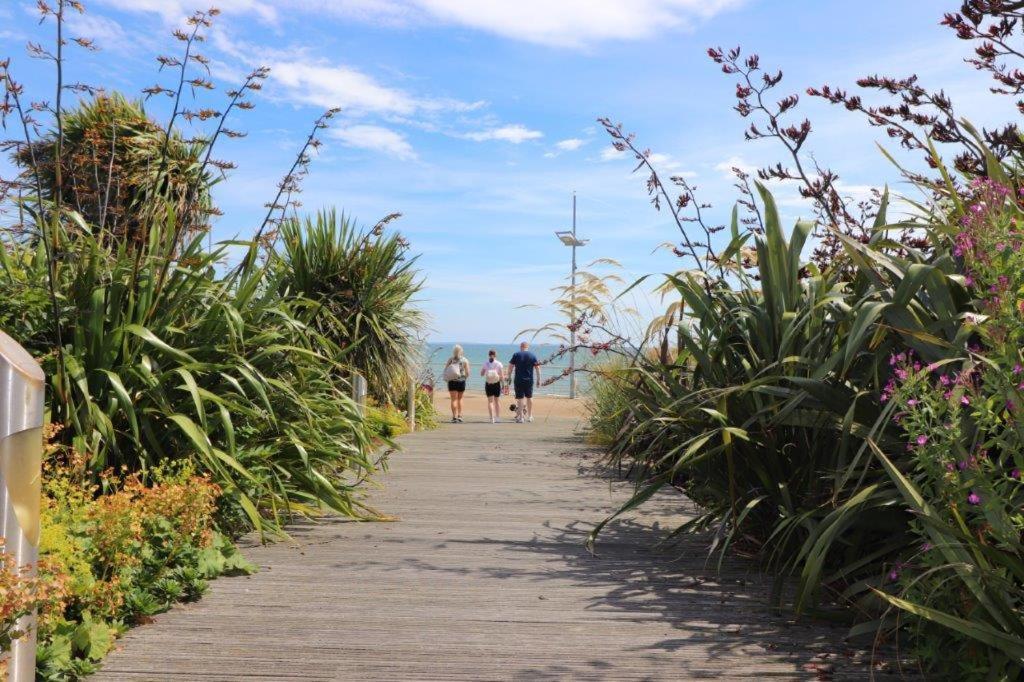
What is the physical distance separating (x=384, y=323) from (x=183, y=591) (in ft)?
22.5

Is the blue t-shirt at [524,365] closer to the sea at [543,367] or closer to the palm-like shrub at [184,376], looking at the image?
the sea at [543,367]

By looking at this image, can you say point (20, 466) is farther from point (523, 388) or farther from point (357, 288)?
point (523, 388)

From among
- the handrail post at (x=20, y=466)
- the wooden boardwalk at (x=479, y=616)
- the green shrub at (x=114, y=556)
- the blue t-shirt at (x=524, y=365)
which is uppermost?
the blue t-shirt at (x=524, y=365)

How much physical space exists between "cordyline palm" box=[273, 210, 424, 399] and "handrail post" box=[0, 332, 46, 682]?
7.11m

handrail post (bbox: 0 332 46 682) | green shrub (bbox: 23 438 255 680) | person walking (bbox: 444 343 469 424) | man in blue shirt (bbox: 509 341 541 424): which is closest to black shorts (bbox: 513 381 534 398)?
man in blue shirt (bbox: 509 341 541 424)

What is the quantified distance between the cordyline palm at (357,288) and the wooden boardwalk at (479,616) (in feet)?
15.2

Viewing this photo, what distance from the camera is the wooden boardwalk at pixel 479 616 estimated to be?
3.24 meters

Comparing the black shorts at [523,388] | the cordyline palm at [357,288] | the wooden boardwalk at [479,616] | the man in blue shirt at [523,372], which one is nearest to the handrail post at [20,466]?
the wooden boardwalk at [479,616]

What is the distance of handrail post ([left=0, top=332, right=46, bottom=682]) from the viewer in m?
2.54

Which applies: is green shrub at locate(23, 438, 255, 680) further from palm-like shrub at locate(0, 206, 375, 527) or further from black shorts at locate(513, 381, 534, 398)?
black shorts at locate(513, 381, 534, 398)

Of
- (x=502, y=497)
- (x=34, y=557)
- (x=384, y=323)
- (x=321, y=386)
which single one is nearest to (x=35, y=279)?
(x=321, y=386)

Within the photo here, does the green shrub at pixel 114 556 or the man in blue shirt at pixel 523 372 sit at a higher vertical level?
the man in blue shirt at pixel 523 372

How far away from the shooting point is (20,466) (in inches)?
102

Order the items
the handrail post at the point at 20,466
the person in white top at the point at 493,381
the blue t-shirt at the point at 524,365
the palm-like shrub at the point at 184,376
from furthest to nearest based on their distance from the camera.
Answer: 1. the person in white top at the point at 493,381
2. the blue t-shirt at the point at 524,365
3. the palm-like shrub at the point at 184,376
4. the handrail post at the point at 20,466
